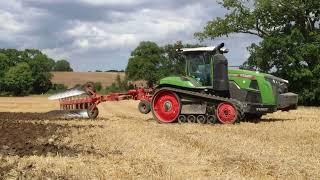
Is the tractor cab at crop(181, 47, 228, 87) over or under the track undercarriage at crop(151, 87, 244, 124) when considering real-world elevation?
→ over

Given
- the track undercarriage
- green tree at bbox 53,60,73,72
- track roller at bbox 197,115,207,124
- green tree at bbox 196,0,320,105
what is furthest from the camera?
green tree at bbox 53,60,73,72

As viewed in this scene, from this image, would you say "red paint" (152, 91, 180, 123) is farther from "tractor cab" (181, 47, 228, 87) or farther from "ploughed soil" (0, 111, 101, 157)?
"ploughed soil" (0, 111, 101, 157)

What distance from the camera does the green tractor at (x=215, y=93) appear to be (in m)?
19.4

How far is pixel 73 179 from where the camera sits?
873cm

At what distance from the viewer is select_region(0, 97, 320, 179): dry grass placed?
9.27 meters

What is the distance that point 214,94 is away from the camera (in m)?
20.0

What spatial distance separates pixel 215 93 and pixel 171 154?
28.6 feet

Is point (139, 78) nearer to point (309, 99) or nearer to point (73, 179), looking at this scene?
point (309, 99)

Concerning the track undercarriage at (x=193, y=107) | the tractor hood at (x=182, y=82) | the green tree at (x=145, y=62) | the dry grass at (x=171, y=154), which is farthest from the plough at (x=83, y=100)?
the green tree at (x=145, y=62)

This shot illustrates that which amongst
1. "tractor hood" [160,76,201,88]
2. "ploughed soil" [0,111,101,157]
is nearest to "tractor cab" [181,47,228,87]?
"tractor hood" [160,76,201,88]

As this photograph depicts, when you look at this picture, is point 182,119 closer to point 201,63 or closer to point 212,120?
point 212,120

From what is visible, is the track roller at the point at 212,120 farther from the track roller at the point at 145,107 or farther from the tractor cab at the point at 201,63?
the track roller at the point at 145,107


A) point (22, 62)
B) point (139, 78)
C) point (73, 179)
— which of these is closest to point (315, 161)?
point (73, 179)

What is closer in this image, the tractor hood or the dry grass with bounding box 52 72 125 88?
the tractor hood
